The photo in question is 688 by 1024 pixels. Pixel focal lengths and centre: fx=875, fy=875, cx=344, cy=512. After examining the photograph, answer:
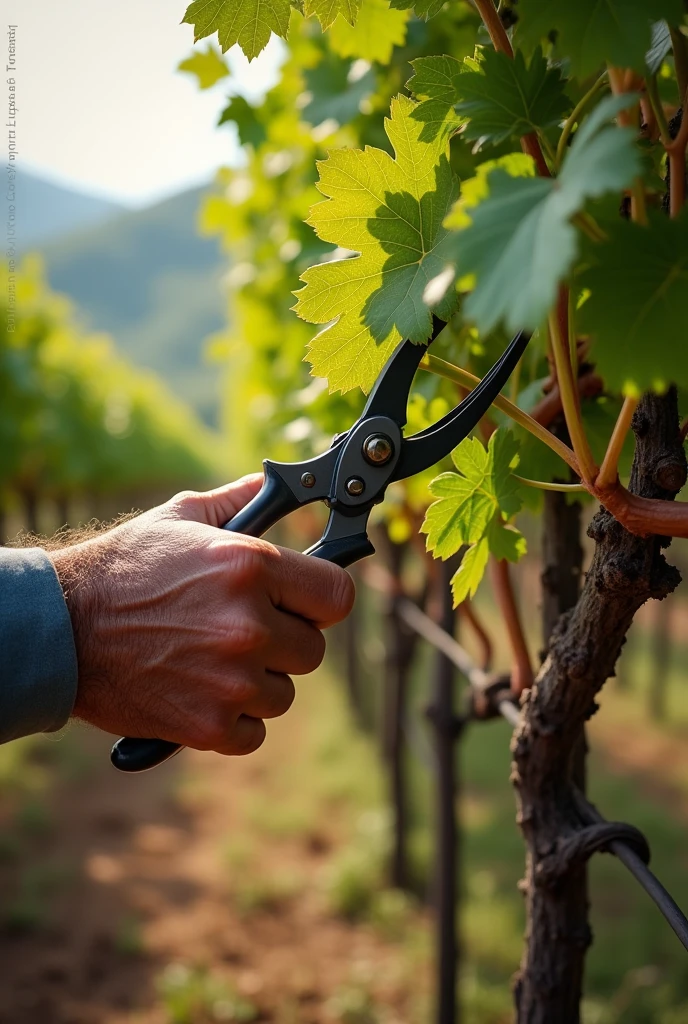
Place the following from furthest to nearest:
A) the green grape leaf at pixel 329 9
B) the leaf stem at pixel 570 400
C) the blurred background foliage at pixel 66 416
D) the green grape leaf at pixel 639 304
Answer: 1. the blurred background foliage at pixel 66 416
2. the green grape leaf at pixel 329 9
3. the leaf stem at pixel 570 400
4. the green grape leaf at pixel 639 304

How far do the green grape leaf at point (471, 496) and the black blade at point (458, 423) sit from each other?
1.8 inches

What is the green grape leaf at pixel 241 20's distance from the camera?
44.2 inches

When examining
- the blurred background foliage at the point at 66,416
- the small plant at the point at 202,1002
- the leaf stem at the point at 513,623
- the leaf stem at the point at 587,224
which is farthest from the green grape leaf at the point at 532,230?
the small plant at the point at 202,1002

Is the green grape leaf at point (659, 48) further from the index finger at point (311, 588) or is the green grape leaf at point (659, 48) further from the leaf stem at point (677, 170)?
the index finger at point (311, 588)

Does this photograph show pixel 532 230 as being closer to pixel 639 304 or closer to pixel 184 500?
pixel 639 304

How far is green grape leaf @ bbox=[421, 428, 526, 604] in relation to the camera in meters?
1.19

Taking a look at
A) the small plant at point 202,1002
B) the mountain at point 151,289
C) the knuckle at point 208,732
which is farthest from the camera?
the mountain at point 151,289

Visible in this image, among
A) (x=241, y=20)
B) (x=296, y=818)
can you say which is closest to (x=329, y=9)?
(x=241, y=20)

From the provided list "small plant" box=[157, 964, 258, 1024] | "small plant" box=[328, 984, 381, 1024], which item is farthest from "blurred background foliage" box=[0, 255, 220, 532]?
"small plant" box=[328, 984, 381, 1024]

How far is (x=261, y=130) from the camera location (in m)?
3.39

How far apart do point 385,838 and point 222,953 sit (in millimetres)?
1745

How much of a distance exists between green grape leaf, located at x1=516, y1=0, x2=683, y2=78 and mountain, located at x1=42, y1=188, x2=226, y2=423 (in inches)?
4038

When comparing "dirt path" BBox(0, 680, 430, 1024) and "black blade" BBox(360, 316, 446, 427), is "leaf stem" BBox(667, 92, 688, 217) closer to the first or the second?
"black blade" BBox(360, 316, 446, 427)

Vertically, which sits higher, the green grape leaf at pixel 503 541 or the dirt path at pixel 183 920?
the green grape leaf at pixel 503 541
